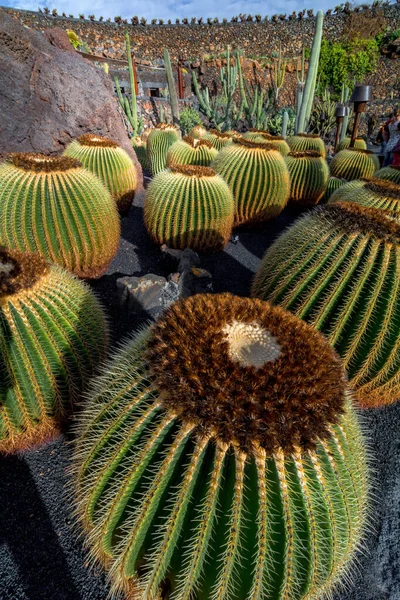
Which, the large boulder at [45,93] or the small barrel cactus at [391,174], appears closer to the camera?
the small barrel cactus at [391,174]

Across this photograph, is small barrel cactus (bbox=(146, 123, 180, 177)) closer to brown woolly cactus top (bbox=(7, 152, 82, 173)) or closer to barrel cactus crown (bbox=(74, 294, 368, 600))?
brown woolly cactus top (bbox=(7, 152, 82, 173))

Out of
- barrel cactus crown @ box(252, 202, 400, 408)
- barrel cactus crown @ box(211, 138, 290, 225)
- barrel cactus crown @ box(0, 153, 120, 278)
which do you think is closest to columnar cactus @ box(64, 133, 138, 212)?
barrel cactus crown @ box(211, 138, 290, 225)

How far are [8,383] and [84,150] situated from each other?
12.0ft

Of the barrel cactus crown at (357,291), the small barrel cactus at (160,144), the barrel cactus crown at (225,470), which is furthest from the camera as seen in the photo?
the small barrel cactus at (160,144)

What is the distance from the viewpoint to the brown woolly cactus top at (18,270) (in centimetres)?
170

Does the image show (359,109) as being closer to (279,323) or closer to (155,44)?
(279,323)

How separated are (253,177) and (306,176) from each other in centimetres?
142

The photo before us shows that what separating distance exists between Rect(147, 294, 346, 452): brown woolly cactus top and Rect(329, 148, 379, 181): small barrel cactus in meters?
6.52

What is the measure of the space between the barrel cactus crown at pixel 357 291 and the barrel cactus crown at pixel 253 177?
96.1 inches

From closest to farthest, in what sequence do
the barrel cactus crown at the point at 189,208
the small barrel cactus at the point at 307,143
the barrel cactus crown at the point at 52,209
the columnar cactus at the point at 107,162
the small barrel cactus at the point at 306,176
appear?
the barrel cactus crown at the point at 52,209 → the barrel cactus crown at the point at 189,208 → the columnar cactus at the point at 107,162 → the small barrel cactus at the point at 306,176 → the small barrel cactus at the point at 307,143

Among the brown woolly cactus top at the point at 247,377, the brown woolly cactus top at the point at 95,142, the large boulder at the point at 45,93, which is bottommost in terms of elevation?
the brown woolly cactus top at the point at 247,377

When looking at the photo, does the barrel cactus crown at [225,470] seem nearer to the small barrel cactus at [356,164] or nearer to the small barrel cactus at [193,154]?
the small barrel cactus at [193,154]

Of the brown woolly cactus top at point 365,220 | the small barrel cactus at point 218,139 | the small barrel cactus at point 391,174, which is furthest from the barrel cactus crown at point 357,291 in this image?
the small barrel cactus at point 218,139

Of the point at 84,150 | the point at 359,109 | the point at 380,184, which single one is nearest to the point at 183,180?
the point at 84,150
